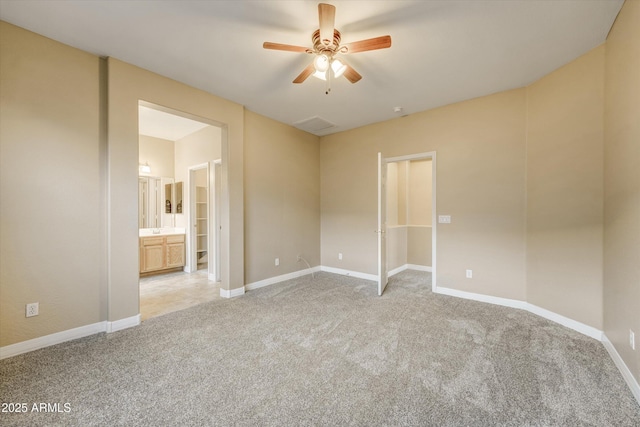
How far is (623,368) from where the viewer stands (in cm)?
189

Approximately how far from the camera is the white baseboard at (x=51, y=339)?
2.12 metres

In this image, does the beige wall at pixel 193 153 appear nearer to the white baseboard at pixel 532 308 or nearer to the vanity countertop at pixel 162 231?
the vanity countertop at pixel 162 231

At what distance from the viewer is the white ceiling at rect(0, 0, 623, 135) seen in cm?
195

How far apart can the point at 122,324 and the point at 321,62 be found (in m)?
3.31

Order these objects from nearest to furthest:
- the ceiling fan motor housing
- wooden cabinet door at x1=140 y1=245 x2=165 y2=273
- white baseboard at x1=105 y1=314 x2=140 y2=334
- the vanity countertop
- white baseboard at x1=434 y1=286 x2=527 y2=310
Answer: the ceiling fan motor housing, white baseboard at x1=105 y1=314 x2=140 y2=334, white baseboard at x1=434 y1=286 x2=527 y2=310, wooden cabinet door at x1=140 y1=245 x2=165 y2=273, the vanity countertop

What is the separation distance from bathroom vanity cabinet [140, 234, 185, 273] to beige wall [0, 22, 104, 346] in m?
2.24

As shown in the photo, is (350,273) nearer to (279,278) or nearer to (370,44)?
(279,278)

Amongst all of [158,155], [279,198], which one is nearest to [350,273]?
[279,198]

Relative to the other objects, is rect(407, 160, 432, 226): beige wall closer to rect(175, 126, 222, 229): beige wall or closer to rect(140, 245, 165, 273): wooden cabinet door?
rect(175, 126, 222, 229): beige wall

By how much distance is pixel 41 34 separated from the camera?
226 centimetres

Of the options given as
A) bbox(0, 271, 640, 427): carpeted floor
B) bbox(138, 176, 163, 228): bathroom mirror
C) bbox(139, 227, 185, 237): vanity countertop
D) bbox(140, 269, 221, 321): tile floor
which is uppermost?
bbox(138, 176, 163, 228): bathroom mirror

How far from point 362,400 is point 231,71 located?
334cm

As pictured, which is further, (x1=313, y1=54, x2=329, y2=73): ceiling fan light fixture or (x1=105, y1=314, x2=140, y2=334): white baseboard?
(x1=105, y1=314, x2=140, y2=334): white baseboard

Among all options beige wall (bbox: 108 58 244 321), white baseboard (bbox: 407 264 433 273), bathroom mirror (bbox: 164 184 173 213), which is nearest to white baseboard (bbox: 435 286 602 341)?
white baseboard (bbox: 407 264 433 273)
